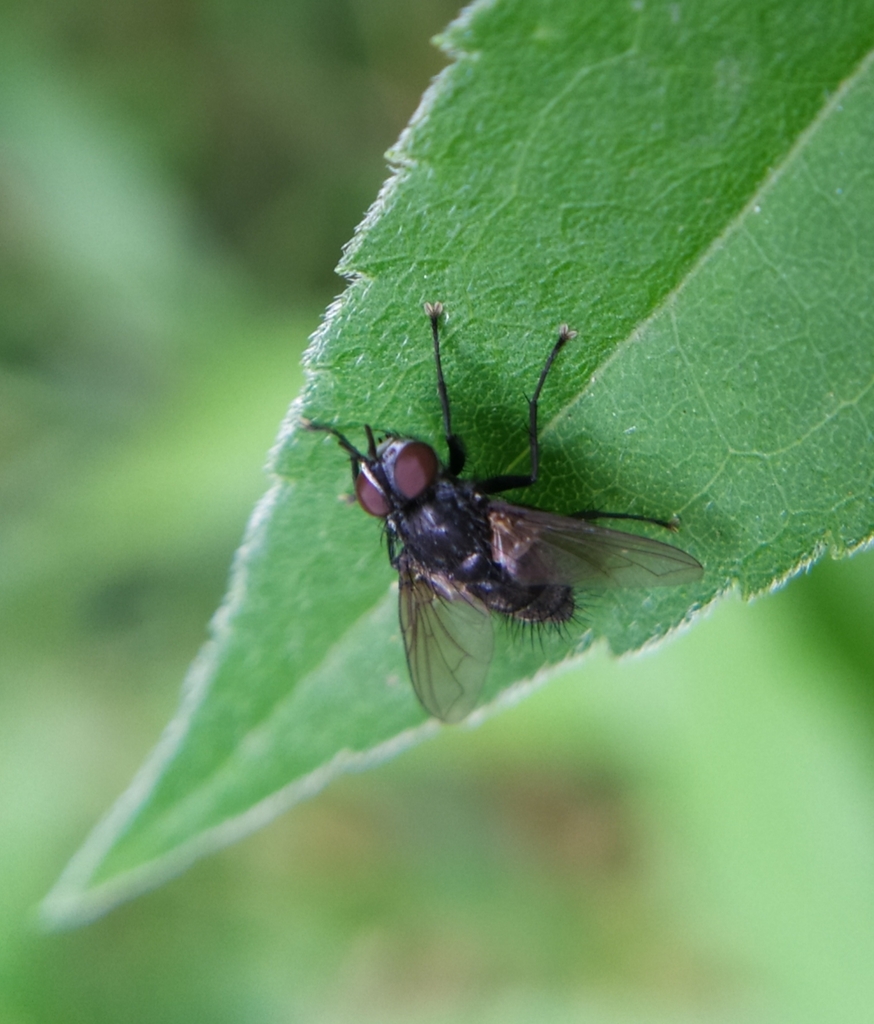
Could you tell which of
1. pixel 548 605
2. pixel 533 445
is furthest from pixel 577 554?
pixel 533 445

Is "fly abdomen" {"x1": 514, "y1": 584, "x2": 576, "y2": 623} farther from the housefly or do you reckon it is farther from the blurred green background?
the blurred green background

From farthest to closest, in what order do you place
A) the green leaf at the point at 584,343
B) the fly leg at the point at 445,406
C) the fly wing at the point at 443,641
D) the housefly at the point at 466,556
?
the fly wing at the point at 443,641 < the housefly at the point at 466,556 < the fly leg at the point at 445,406 < the green leaf at the point at 584,343

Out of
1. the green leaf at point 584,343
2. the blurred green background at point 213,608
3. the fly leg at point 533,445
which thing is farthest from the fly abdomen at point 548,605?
the blurred green background at point 213,608

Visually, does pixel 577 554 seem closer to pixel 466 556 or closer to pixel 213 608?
pixel 466 556

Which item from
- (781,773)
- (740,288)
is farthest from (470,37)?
(781,773)

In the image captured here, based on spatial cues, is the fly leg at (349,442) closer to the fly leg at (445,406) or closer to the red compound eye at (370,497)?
the red compound eye at (370,497)

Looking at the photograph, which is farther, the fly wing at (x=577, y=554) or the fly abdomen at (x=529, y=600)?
the fly abdomen at (x=529, y=600)
